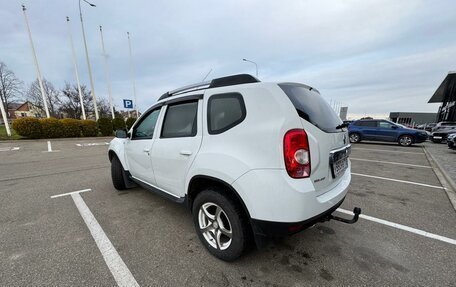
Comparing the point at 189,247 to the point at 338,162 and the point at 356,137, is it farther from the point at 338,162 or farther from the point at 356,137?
the point at 356,137

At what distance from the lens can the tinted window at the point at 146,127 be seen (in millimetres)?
2975

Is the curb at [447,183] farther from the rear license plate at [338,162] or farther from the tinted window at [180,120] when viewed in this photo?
the tinted window at [180,120]

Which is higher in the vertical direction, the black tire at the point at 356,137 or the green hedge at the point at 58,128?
the green hedge at the point at 58,128

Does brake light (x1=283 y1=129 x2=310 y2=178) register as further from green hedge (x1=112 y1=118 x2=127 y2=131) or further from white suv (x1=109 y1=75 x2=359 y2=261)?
green hedge (x1=112 y1=118 x2=127 y2=131)

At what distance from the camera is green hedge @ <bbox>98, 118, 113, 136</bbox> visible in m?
16.5

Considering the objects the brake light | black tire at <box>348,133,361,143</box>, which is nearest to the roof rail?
the brake light

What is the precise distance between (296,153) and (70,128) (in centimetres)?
1786

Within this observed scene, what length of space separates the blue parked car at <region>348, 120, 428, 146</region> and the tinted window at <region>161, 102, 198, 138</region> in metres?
14.4

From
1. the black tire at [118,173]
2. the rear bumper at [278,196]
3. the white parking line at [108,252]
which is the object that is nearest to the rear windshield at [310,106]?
the rear bumper at [278,196]

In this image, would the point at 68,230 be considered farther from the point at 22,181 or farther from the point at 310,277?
the point at 22,181

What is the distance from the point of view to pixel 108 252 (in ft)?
7.30

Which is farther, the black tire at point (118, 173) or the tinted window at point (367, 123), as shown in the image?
the tinted window at point (367, 123)

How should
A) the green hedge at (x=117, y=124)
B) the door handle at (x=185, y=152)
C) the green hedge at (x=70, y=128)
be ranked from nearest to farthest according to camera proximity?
the door handle at (x=185, y=152)
the green hedge at (x=70, y=128)
the green hedge at (x=117, y=124)

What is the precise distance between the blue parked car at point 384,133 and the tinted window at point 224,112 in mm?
14516
